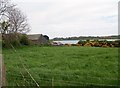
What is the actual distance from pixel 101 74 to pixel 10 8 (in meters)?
28.7

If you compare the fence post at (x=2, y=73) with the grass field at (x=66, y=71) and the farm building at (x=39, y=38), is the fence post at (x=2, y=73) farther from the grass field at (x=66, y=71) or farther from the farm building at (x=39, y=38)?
the farm building at (x=39, y=38)

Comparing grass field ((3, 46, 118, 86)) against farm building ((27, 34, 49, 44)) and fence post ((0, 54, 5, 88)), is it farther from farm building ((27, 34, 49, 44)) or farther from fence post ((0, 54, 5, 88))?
farm building ((27, 34, 49, 44))

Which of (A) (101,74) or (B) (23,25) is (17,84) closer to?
(A) (101,74)

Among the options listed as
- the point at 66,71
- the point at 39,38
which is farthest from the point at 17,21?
the point at 66,71

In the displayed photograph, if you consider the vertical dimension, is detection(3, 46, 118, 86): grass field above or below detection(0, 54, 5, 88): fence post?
below

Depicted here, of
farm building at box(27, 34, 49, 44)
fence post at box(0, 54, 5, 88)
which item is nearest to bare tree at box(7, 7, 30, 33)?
farm building at box(27, 34, 49, 44)

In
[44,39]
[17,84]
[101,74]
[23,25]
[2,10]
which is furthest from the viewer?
[44,39]

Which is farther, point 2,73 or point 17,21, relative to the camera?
point 17,21

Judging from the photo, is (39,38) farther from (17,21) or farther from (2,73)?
(2,73)

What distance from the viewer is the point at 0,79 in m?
4.80

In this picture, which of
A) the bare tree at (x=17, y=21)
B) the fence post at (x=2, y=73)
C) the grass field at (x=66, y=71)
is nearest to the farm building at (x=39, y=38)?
the bare tree at (x=17, y=21)

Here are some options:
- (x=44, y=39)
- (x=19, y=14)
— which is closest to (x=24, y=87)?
(x=19, y=14)

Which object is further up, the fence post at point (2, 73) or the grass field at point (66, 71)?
the fence post at point (2, 73)

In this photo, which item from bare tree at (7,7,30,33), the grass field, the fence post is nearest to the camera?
the fence post
